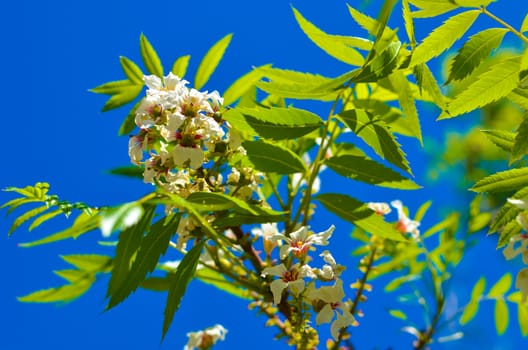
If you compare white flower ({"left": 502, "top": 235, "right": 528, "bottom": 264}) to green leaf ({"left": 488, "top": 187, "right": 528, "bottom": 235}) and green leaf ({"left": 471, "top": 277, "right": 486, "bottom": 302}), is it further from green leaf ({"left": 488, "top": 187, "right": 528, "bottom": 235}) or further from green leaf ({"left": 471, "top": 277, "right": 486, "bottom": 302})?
green leaf ({"left": 471, "top": 277, "right": 486, "bottom": 302})

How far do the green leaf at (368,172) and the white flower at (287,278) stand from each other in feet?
0.93

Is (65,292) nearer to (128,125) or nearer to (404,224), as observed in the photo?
(128,125)

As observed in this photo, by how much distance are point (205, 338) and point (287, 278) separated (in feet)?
2.41

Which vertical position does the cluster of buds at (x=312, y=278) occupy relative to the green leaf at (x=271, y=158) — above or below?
below

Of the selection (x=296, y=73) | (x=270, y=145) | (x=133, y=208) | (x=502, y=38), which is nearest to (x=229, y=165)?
(x=270, y=145)

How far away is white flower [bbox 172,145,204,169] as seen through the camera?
1.43 m

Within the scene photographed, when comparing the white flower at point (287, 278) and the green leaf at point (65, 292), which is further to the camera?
the green leaf at point (65, 292)

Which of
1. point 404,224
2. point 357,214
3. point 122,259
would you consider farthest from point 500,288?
point 122,259

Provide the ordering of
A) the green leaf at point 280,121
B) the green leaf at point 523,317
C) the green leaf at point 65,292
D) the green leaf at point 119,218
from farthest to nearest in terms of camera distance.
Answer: the green leaf at point 523,317 < the green leaf at point 65,292 < the green leaf at point 280,121 < the green leaf at point 119,218

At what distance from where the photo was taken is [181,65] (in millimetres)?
1932

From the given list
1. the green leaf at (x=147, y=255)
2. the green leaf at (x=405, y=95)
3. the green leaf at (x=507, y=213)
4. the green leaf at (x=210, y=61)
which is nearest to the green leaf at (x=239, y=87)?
the green leaf at (x=210, y=61)

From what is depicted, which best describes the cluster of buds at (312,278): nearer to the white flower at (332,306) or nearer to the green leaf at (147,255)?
the white flower at (332,306)

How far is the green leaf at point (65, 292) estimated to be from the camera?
176 cm

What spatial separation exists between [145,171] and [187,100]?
21 cm
